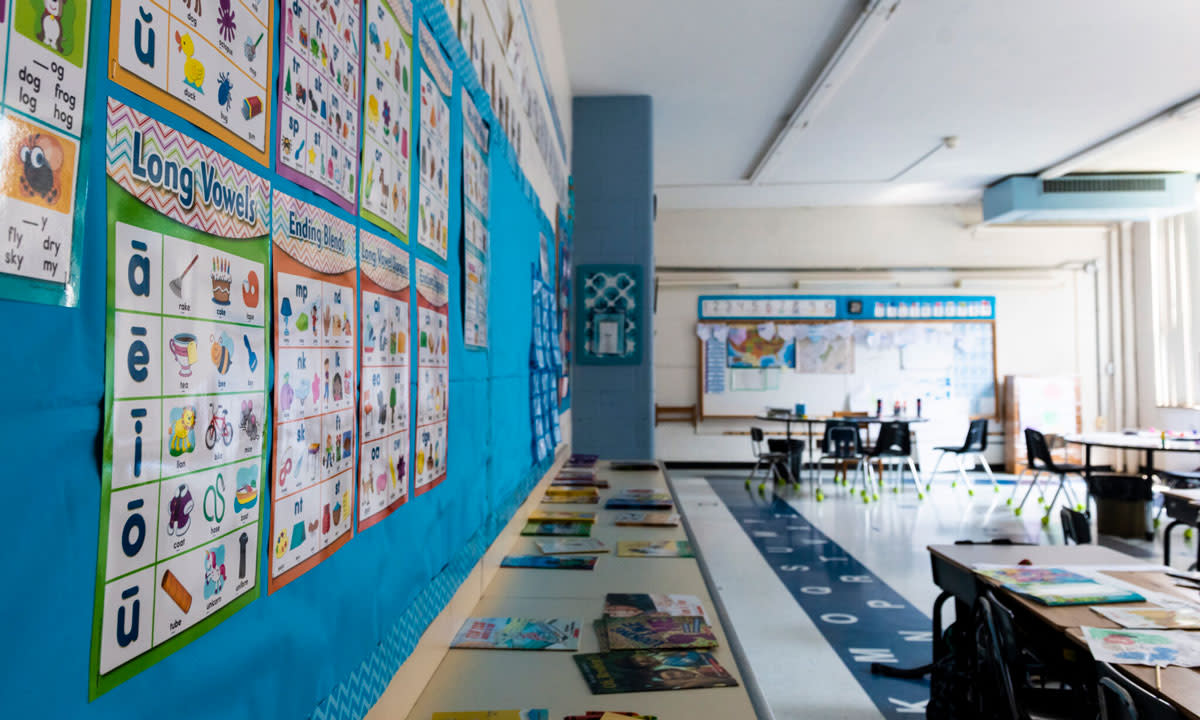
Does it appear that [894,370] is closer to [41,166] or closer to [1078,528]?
[1078,528]

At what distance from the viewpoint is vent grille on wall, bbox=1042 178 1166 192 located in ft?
25.3

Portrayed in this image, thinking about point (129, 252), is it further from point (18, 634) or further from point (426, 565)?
point (426, 565)

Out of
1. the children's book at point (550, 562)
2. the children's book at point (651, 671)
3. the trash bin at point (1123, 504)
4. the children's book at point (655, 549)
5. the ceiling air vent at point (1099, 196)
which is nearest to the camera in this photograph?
the children's book at point (651, 671)

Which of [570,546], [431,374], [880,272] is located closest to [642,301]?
[570,546]

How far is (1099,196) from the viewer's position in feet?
25.7

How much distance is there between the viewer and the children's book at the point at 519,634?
1.34 meters

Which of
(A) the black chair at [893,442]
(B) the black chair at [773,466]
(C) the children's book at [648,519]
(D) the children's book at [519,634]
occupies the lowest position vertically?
(B) the black chair at [773,466]

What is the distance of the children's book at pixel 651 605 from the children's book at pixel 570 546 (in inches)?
16.8

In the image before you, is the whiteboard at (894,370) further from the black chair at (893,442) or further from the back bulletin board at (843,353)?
the black chair at (893,442)

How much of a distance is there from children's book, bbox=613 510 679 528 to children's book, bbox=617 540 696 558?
0.22 m

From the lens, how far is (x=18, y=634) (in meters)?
0.44

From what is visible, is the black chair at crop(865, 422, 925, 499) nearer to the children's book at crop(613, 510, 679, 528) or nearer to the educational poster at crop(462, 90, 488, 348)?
the children's book at crop(613, 510, 679, 528)

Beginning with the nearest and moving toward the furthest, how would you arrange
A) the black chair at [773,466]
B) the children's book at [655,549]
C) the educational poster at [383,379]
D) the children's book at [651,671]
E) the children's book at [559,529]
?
the educational poster at [383,379], the children's book at [651,671], the children's book at [655,549], the children's book at [559,529], the black chair at [773,466]

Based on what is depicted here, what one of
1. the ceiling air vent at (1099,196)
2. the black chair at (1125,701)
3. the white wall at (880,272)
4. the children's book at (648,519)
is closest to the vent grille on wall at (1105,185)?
the ceiling air vent at (1099,196)
